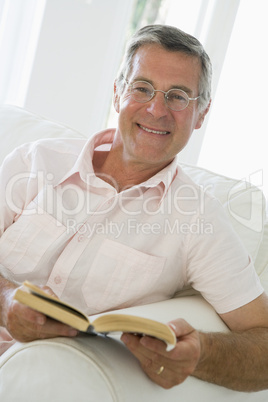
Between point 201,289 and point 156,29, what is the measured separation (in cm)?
75

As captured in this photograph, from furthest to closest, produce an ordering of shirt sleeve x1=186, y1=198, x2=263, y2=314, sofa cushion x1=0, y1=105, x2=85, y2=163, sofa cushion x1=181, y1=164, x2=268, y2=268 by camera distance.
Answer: sofa cushion x1=0, y1=105, x2=85, y2=163 < sofa cushion x1=181, y1=164, x2=268, y2=268 < shirt sleeve x1=186, y1=198, x2=263, y2=314

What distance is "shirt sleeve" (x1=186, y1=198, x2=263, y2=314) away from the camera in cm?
140

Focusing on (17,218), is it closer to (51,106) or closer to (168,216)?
(168,216)

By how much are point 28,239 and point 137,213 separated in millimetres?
304

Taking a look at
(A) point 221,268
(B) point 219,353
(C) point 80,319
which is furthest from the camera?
(A) point 221,268

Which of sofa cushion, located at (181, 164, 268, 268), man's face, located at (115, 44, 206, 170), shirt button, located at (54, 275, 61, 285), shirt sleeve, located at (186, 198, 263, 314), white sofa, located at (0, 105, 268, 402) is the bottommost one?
shirt button, located at (54, 275, 61, 285)

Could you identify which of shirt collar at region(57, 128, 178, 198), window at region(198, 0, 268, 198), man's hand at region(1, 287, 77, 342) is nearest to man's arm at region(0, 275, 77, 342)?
man's hand at region(1, 287, 77, 342)

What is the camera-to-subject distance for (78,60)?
3158mm

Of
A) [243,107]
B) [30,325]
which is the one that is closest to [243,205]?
[30,325]

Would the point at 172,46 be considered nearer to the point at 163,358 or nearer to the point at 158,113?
the point at 158,113

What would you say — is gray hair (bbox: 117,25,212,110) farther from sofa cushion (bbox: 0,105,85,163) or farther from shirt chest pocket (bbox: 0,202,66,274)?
shirt chest pocket (bbox: 0,202,66,274)

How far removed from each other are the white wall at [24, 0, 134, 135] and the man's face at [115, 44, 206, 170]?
1527mm

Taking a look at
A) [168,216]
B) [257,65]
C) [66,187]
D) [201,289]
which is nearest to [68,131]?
[66,187]

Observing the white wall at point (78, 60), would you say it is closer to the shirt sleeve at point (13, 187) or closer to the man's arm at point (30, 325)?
the shirt sleeve at point (13, 187)
